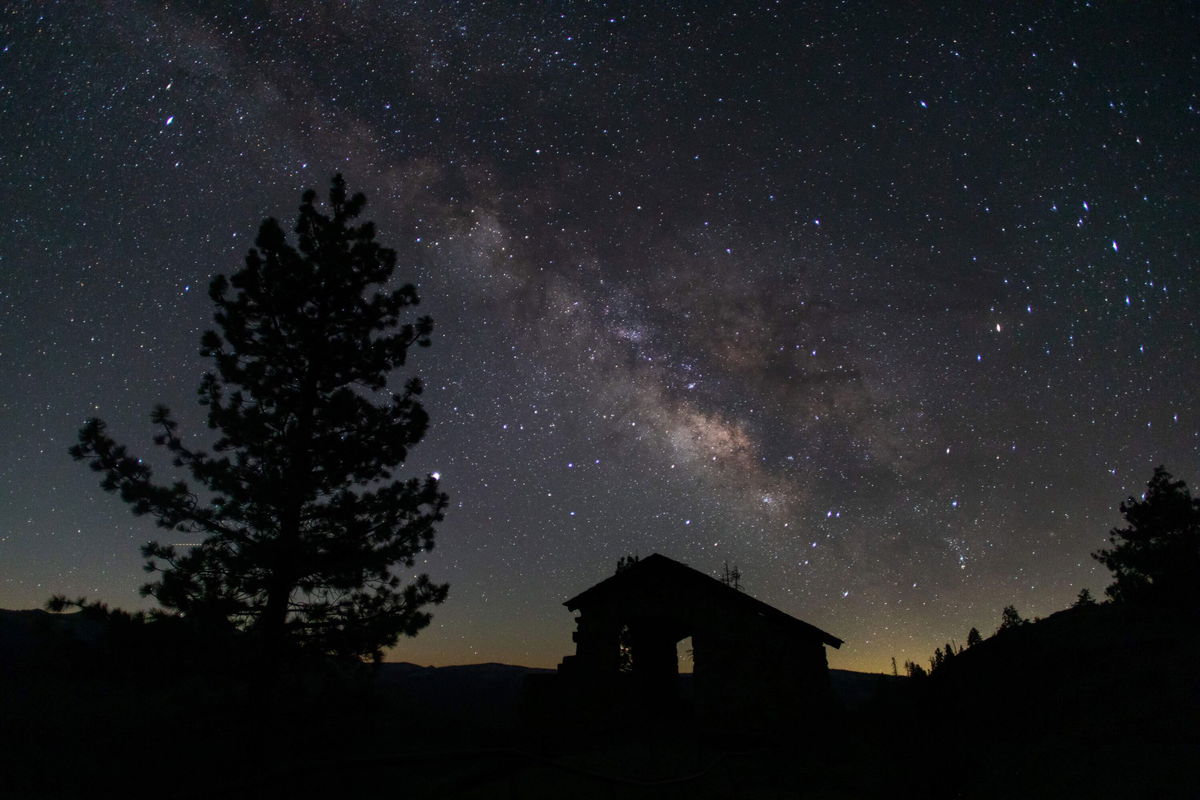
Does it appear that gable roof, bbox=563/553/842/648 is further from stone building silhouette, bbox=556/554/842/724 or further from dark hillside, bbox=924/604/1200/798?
dark hillside, bbox=924/604/1200/798

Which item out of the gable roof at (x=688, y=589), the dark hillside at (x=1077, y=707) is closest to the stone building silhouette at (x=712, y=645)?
the gable roof at (x=688, y=589)

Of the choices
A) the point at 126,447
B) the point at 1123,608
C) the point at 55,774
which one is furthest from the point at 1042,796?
the point at 55,774

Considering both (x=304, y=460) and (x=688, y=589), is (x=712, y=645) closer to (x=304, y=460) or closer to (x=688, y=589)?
(x=688, y=589)

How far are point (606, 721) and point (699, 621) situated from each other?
3511mm

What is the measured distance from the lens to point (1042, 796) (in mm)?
8625

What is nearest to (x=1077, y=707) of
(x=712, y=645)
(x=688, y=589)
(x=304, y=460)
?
(x=712, y=645)

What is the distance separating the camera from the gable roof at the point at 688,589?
1522 centimetres

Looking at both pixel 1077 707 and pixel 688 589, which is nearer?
pixel 1077 707

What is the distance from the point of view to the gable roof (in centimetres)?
1522

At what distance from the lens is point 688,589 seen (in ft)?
52.2

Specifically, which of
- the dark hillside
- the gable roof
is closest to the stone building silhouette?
the gable roof

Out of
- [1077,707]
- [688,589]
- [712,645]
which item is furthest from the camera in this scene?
[688,589]

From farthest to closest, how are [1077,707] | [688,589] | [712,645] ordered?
1. [688,589]
2. [712,645]
3. [1077,707]

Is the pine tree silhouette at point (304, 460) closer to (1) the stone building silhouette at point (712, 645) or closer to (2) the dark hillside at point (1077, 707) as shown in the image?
(1) the stone building silhouette at point (712, 645)
